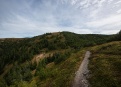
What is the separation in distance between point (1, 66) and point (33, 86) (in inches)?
3479

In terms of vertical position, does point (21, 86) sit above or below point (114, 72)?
below

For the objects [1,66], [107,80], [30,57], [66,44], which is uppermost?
[107,80]

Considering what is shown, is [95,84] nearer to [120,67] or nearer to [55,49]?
[120,67]

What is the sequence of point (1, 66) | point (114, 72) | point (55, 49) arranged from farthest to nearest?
point (55, 49), point (1, 66), point (114, 72)

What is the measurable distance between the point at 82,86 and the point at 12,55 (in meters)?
117

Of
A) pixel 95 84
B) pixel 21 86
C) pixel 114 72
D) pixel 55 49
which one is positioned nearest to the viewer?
pixel 95 84

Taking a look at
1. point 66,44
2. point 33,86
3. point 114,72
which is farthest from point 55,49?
point 114,72

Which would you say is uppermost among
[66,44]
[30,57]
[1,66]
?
[66,44]

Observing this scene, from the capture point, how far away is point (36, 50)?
4683 inches

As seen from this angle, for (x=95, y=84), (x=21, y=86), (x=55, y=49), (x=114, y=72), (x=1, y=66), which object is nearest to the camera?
(x=95, y=84)

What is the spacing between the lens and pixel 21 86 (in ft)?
88.4

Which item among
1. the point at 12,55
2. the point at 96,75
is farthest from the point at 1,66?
the point at 96,75

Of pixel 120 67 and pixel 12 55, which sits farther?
pixel 12 55

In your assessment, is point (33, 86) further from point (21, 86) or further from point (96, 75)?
point (96, 75)
